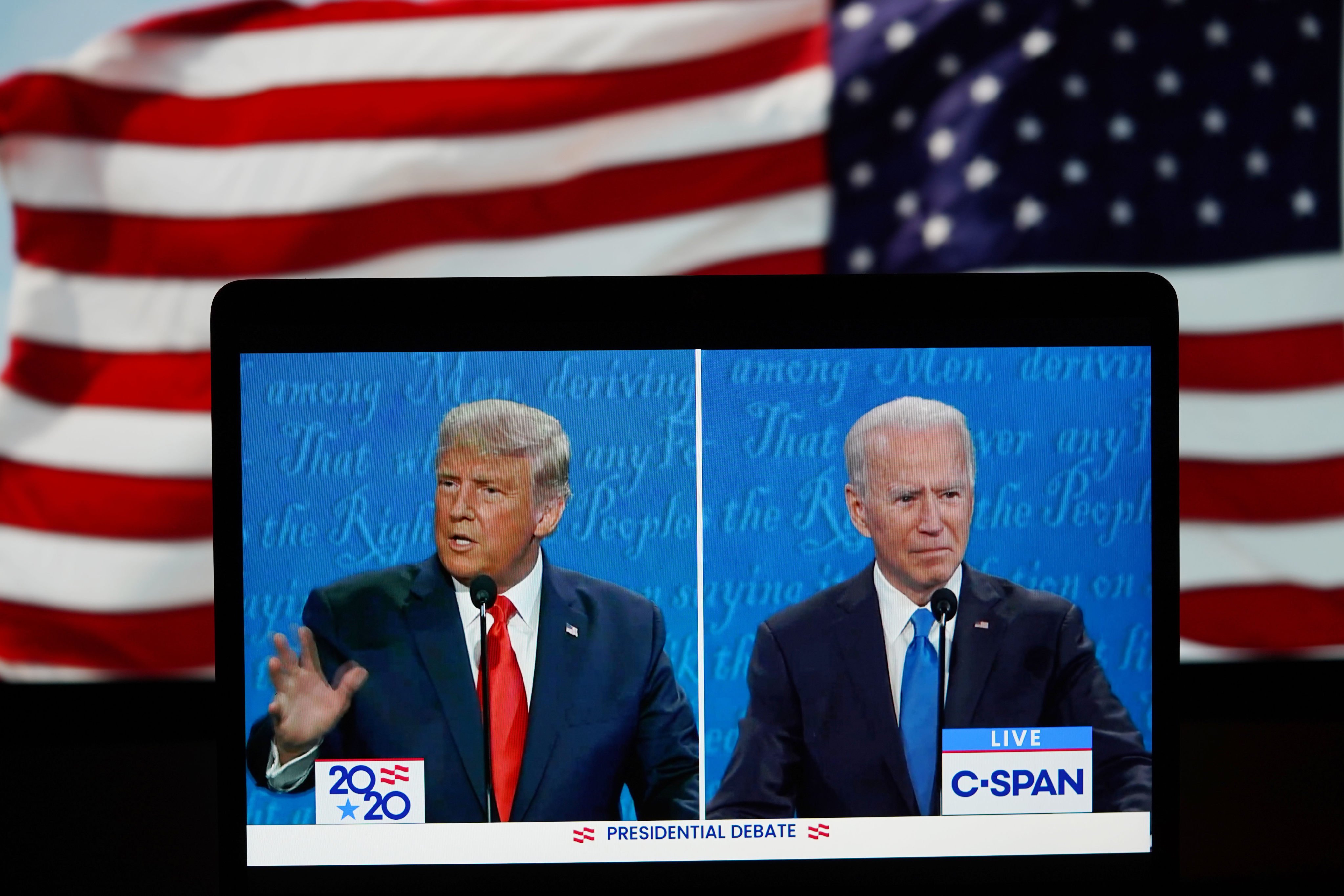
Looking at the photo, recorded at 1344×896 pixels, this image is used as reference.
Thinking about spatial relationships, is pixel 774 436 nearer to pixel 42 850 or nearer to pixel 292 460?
pixel 292 460

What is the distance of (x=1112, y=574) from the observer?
70 centimetres

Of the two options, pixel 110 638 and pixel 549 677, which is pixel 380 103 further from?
pixel 549 677

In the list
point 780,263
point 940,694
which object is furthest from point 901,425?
point 780,263

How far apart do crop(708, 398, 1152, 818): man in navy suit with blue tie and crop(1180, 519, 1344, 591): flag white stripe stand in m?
0.79

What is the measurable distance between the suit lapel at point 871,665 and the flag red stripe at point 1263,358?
2.92ft

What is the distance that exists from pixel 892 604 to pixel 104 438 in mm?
1147

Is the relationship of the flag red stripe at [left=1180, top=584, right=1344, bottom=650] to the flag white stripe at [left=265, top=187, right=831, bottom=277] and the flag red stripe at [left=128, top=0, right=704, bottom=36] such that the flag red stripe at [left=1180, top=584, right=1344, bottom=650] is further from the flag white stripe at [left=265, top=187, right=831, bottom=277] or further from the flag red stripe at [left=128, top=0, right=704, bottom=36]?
the flag red stripe at [left=128, top=0, right=704, bottom=36]

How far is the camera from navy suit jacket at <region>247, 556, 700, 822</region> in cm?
68

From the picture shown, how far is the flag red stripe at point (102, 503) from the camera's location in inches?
54.7

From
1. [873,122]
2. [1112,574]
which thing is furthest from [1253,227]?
[1112,574]

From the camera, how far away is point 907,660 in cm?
69

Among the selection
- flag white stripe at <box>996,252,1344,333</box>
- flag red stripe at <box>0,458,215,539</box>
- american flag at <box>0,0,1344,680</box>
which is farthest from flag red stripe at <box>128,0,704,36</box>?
flag white stripe at <box>996,252,1344,333</box>

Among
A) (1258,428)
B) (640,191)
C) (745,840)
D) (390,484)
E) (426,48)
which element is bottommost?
(745,840)

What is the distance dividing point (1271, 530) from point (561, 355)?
3.65ft
